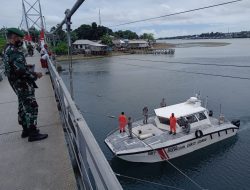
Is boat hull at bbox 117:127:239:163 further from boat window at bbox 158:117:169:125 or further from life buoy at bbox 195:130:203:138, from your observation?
boat window at bbox 158:117:169:125

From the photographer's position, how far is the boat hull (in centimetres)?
1992

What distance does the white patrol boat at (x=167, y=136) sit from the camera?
65.5 feet

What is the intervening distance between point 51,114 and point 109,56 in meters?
109

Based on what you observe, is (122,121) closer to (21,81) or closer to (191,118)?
(191,118)

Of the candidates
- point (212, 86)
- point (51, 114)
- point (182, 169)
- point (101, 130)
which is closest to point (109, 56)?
point (212, 86)

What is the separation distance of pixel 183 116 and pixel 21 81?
18.2 m

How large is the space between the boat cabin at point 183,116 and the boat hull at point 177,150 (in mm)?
1242

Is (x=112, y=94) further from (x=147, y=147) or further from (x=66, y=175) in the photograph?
(x=66, y=175)

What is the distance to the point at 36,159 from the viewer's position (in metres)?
4.67

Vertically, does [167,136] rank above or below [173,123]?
below

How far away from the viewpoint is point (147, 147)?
65.0ft

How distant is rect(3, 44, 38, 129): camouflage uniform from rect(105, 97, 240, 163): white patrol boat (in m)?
14.6

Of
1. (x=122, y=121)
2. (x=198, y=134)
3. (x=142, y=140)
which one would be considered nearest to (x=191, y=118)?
(x=198, y=134)

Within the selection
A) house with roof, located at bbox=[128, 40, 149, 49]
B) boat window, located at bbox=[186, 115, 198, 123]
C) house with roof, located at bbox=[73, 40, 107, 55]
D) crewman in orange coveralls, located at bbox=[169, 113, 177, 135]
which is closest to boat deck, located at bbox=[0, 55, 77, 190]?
crewman in orange coveralls, located at bbox=[169, 113, 177, 135]
